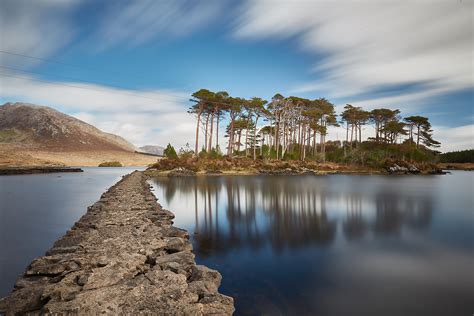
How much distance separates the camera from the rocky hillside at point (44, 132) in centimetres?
13438

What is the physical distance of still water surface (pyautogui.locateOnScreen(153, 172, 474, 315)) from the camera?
5094 millimetres

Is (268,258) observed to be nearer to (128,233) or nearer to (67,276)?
(128,233)

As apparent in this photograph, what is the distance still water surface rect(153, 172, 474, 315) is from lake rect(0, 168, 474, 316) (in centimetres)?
2

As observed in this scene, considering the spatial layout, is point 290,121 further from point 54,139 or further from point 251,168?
point 54,139

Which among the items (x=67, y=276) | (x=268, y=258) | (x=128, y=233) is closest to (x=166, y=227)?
(x=128, y=233)

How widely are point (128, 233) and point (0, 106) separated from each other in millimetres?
227850

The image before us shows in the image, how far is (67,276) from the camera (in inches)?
197

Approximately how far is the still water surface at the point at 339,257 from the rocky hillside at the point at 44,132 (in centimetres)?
14228

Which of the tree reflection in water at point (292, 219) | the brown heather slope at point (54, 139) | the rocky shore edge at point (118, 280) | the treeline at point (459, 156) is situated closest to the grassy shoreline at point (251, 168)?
the tree reflection in water at point (292, 219)

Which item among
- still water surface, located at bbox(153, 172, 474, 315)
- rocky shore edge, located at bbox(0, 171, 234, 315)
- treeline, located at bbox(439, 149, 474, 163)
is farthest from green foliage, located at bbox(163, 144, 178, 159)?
treeline, located at bbox(439, 149, 474, 163)

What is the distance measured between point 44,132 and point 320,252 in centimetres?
16986

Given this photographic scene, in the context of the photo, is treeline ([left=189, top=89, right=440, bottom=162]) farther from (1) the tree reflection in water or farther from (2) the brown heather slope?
(2) the brown heather slope

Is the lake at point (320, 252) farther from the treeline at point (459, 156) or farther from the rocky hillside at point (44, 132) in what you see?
the rocky hillside at point (44, 132)

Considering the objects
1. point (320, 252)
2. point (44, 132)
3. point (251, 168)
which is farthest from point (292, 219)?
point (44, 132)
